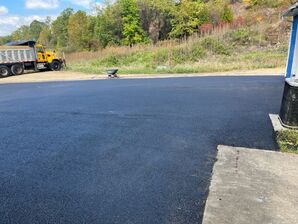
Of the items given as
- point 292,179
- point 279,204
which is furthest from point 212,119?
point 279,204

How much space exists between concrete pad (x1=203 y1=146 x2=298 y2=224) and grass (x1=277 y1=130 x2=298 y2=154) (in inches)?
11.1

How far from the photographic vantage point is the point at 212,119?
6.20 m

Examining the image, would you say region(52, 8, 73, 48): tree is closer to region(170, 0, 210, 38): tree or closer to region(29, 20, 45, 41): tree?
region(29, 20, 45, 41): tree

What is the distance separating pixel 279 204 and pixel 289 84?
9.49 feet

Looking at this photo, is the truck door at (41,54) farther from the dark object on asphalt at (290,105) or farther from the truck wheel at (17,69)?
the dark object on asphalt at (290,105)

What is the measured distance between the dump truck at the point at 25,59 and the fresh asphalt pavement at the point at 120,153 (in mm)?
12267

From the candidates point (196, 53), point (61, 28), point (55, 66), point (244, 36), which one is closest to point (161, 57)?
point (196, 53)

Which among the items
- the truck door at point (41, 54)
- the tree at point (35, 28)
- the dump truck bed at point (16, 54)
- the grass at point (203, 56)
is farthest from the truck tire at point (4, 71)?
the tree at point (35, 28)

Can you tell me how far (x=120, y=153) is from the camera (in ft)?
14.5

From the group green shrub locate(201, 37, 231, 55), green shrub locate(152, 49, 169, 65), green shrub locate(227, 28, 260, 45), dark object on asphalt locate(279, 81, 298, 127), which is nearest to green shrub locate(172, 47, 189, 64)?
green shrub locate(152, 49, 169, 65)

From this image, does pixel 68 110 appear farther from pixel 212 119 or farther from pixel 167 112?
pixel 212 119

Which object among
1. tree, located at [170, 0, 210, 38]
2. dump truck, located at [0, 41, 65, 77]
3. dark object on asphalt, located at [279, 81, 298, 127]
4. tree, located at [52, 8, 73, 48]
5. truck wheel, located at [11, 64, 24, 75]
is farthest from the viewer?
tree, located at [52, 8, 73, 48]

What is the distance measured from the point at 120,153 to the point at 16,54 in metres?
18.4

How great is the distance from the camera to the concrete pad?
9.12ft
